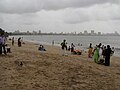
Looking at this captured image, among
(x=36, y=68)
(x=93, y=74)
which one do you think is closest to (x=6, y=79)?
(x=36, y=68)

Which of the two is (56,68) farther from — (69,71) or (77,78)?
(77,78)

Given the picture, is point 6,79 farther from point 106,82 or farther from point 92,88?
point 106,82

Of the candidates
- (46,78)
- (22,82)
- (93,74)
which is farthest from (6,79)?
(93,74)

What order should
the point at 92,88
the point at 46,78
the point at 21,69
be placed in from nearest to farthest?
the point at 92,88 → the point at 46,78 → the point at 21,69

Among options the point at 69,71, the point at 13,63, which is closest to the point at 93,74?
the point at 69,71

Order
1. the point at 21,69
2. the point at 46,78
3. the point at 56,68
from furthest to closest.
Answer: the point at 56,68 < the point at 21,69 < the point at 46,78

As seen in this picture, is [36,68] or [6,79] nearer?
[6,79]

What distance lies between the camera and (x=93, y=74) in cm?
1380

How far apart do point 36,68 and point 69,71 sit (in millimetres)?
1842

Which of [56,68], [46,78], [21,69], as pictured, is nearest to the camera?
[46,78]

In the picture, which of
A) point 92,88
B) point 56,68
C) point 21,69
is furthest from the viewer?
point 56,68

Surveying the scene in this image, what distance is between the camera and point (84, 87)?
10.8 m

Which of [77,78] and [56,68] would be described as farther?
[56,68]

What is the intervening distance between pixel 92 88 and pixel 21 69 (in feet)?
14.7
